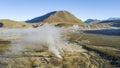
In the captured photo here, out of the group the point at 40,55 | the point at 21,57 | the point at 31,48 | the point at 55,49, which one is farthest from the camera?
the point at 31,48

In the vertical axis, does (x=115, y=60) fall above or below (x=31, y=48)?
below

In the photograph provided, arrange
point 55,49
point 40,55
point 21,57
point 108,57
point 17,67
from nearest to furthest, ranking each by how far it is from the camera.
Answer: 1. point 17,67
2. point 21,57
3. point 40,55
4. point 55,49
5. point 108,57

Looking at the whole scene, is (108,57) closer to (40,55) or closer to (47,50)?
(47,50)

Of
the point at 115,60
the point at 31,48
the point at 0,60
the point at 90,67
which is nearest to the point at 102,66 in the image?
the point at 90,67

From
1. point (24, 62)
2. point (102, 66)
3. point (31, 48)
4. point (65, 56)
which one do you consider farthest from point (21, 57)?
point (102, 66)

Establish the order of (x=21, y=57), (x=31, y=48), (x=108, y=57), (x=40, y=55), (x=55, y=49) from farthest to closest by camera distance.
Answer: (x=108, y=57)
(x=31, y=48)
(x=55, y=49)
(x=40, y=55)
(x=21, y=57)

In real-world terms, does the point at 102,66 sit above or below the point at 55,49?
below

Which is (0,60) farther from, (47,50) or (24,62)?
(47,50)

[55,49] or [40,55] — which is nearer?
[40,55]

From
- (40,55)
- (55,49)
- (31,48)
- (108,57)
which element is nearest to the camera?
(40,55)
